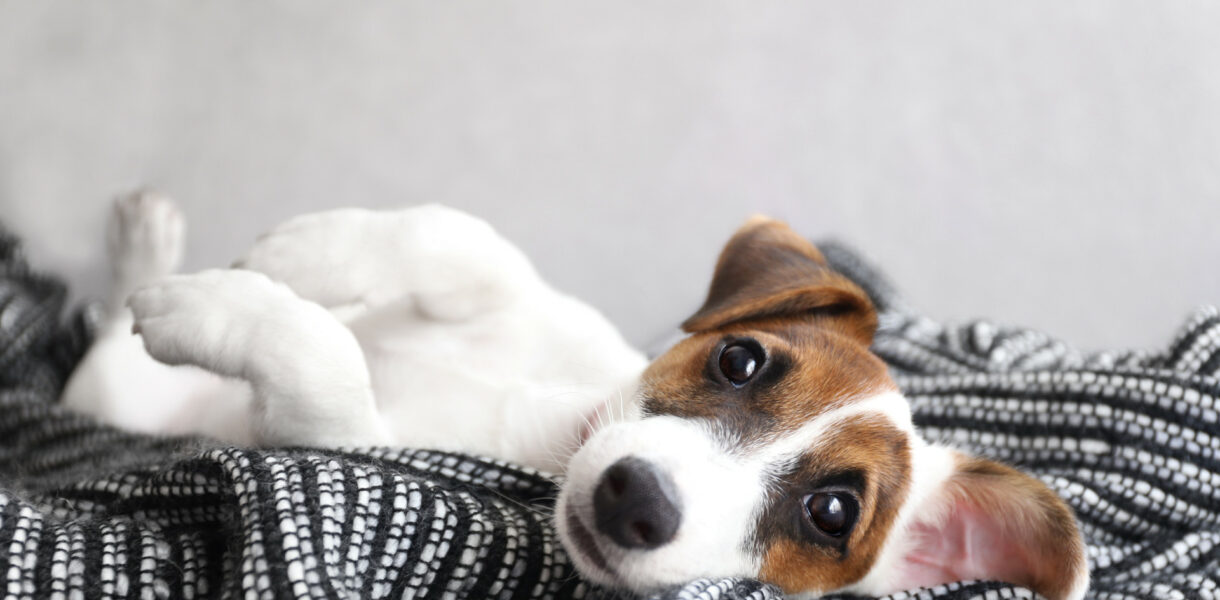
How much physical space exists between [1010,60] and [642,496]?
70.2 inches

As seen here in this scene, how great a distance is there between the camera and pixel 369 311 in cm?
128

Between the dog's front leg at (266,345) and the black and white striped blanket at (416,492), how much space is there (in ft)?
0.21

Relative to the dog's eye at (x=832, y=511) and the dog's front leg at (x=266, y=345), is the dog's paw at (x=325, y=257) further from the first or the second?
the dog's eye at (x=832, y=511)

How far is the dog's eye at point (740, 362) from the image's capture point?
109cm

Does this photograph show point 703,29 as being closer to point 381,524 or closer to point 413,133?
point 413,133

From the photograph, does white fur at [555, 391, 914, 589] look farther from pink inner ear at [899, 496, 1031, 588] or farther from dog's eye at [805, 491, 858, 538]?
pink inner ear at [899, 496, 1031, 588]

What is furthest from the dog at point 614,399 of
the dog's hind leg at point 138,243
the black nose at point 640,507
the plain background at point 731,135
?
the plain background at point 731,135

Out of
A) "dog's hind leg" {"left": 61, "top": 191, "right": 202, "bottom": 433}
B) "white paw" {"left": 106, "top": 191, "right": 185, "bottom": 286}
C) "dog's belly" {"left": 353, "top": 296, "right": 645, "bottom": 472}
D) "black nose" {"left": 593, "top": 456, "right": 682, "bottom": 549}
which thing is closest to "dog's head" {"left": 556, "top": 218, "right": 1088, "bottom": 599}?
"black nose" {"left": 593, "top": 456, "right": 682, "bottom": 549}

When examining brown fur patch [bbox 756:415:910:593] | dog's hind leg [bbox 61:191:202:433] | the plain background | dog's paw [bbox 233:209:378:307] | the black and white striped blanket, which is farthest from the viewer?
the plain background

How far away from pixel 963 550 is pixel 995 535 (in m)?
0.07

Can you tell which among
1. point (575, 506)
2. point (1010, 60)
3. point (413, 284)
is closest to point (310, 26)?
point (413, 284)

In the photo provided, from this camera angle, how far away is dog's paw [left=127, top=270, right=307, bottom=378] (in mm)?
970

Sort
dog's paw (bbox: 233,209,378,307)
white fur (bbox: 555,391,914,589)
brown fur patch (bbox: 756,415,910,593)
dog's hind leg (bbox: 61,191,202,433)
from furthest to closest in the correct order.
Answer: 1. dog's hind leg (bbox: 61,191,202,433)
2. dog's paw (bbox: 233,209,378,307)
3. brown fur patch (bbox: 756,415,910,593)
4. white fur (bbox: 555,391,914,589)

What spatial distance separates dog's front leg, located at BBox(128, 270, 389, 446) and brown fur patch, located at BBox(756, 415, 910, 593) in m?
0.51
